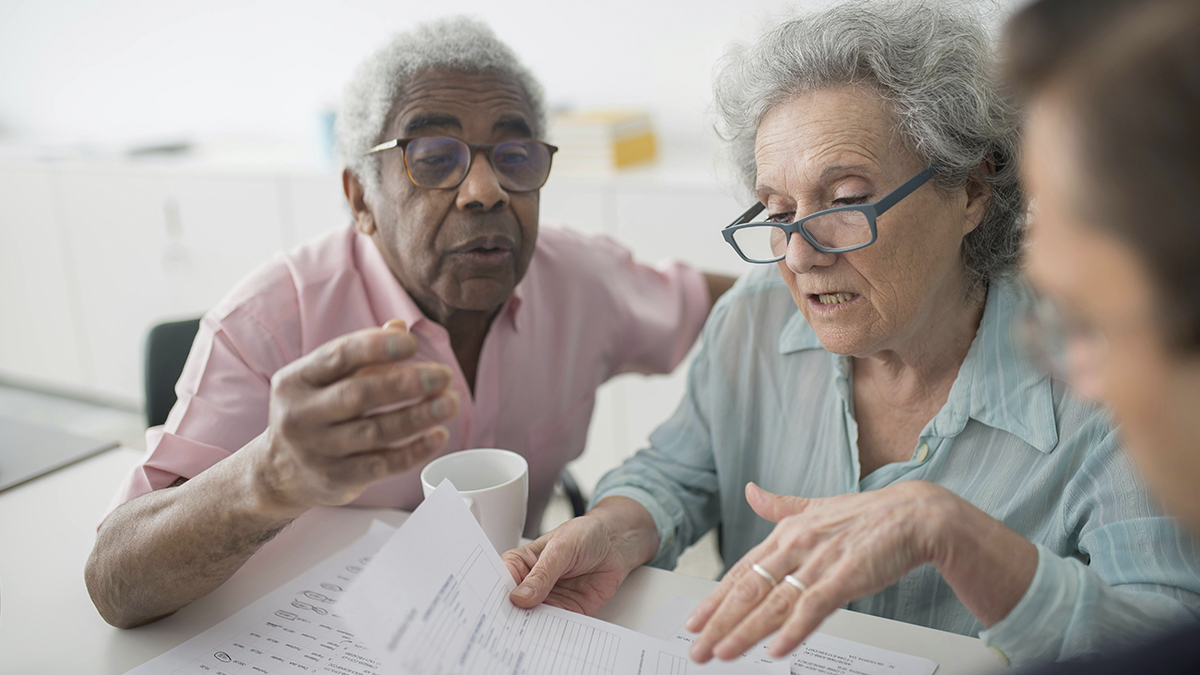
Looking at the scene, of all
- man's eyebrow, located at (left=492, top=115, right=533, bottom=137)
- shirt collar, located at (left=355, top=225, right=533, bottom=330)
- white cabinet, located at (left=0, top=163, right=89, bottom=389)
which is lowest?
white cabinet, located at (left=0, top=163, right=89, bottom=389)

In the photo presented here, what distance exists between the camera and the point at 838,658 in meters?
0.97

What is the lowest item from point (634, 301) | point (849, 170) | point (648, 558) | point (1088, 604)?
point (648, 558)

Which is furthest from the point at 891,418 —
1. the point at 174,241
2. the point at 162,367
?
the point at 174,241

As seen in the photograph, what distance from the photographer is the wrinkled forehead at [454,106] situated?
1.42 meters

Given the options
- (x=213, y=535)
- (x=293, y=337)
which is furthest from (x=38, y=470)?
(x=213, y=535)

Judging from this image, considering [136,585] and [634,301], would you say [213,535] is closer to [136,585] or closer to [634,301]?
[136,585]

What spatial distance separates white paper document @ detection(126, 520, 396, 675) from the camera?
38.7 inches

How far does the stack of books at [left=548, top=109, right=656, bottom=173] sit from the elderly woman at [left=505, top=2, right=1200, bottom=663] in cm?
144

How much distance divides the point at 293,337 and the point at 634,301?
71 cm

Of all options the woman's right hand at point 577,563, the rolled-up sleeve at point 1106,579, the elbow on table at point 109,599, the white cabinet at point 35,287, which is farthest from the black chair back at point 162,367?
the white cabinet at point 35,287

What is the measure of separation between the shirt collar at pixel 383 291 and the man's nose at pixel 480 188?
181 mm

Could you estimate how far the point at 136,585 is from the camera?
1046 millimetres

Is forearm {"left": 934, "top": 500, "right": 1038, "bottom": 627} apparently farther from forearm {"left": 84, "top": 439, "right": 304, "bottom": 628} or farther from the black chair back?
the black chair back

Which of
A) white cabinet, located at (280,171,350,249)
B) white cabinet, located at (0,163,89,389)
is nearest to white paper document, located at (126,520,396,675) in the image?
white cabinet, located at (280,171,350,249)
